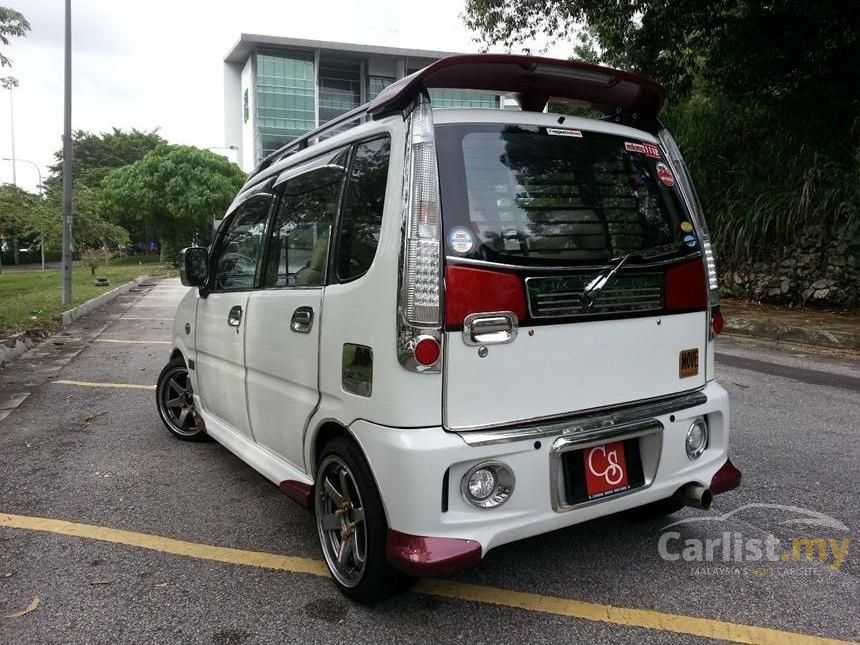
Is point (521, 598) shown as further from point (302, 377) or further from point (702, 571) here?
point (302, 377)

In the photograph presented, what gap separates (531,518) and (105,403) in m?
4.92

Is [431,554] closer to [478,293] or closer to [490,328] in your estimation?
[490,328]

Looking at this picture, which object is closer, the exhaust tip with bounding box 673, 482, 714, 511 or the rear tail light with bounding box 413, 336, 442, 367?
the rear tail light with bounding box 413, 336, 442, 367

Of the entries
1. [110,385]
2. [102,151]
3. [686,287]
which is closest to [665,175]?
[686,287]

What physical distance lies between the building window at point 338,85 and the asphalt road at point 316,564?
69.8 meters

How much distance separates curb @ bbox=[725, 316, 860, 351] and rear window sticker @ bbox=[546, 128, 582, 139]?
7.68 metres

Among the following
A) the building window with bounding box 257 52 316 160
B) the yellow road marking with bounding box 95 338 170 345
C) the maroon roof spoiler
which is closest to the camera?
the maroon roof spoiler

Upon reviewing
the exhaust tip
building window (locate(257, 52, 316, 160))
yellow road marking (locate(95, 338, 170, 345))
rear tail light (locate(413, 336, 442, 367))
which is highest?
building window (locate(257, 52, 316, 160))

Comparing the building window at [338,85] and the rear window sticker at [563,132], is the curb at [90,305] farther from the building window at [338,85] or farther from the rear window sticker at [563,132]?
the building window at [338,85]

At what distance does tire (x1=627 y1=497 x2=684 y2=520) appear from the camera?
10.4 feet

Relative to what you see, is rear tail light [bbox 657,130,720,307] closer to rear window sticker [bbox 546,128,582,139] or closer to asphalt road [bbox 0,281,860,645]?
rear window sticker [bbox 546,128,582,139]

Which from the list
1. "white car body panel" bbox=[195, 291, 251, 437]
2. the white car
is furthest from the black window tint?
"white car body panel" bbox=[195, 291, 251, 437]

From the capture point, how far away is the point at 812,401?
5.91 meters

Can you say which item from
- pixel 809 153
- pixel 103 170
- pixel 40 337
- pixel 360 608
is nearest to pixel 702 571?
pixel 360 608
